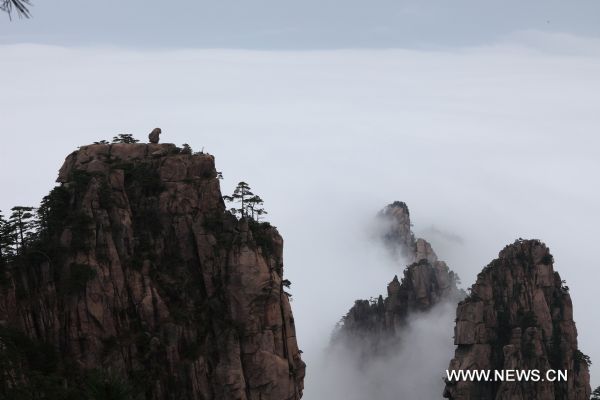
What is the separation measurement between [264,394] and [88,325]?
2208 centimetres

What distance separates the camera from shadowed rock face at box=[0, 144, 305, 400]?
151 m

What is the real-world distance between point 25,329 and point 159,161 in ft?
87.1

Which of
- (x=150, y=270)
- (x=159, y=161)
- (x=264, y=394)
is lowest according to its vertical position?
(x=264, y=394)

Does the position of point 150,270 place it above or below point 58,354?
above

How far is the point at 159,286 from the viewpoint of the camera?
518ft

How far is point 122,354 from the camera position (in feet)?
497

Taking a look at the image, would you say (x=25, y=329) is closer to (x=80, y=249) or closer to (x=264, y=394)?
(x=80, y=249)

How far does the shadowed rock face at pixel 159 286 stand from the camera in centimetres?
15125

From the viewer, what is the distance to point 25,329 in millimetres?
149875

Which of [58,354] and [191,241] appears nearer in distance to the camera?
[58,354]

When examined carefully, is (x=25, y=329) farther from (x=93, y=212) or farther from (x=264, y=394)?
(x=264, y=394)

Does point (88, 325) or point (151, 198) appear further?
point (151, 198)

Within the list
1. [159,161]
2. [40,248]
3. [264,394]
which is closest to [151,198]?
[159,161]

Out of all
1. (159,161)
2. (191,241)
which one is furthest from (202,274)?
(159,161)
